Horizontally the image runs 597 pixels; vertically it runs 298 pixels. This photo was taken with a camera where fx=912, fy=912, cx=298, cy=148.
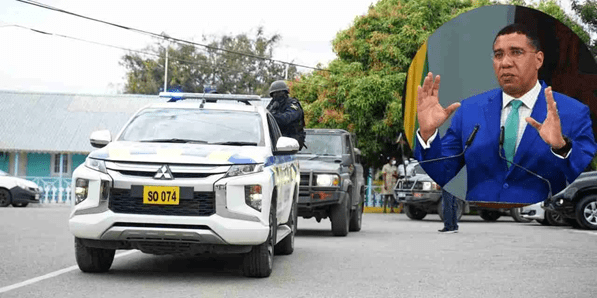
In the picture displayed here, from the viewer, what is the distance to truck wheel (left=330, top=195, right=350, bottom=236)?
1656 centimetres

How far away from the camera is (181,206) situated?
328 inches

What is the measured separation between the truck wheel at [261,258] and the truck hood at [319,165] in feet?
23.0

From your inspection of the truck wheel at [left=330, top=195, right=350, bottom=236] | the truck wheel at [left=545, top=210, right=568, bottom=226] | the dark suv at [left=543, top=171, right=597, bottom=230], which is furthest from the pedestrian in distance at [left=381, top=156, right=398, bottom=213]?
the truck wheel at [left=330, top=195, right=350, bottom=236]

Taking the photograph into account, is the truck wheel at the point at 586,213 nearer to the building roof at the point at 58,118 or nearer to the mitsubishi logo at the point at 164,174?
the mitsubishi logo at the point at 164,174

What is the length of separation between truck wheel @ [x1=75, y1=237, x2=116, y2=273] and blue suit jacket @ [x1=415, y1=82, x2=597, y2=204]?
6.84 metres

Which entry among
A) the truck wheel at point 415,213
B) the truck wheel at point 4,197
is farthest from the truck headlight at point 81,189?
the truck wheel at point 4,197

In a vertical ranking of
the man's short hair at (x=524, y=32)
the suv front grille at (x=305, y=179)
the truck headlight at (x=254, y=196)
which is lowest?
the suv front grille at (x=305, y=179)

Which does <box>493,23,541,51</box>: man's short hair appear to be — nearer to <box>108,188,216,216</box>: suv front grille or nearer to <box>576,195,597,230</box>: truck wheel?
<box>108,188,216,216</box>: suv front grille

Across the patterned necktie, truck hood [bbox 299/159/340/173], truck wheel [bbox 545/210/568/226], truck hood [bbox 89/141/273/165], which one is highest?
the patterned necktie

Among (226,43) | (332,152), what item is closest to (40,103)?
(226,43)

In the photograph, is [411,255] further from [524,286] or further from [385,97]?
[385,97]

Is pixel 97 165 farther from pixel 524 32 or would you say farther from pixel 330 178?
pixel 330 178

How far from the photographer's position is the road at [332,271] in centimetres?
826

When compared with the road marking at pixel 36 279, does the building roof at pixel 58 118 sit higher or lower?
higher
